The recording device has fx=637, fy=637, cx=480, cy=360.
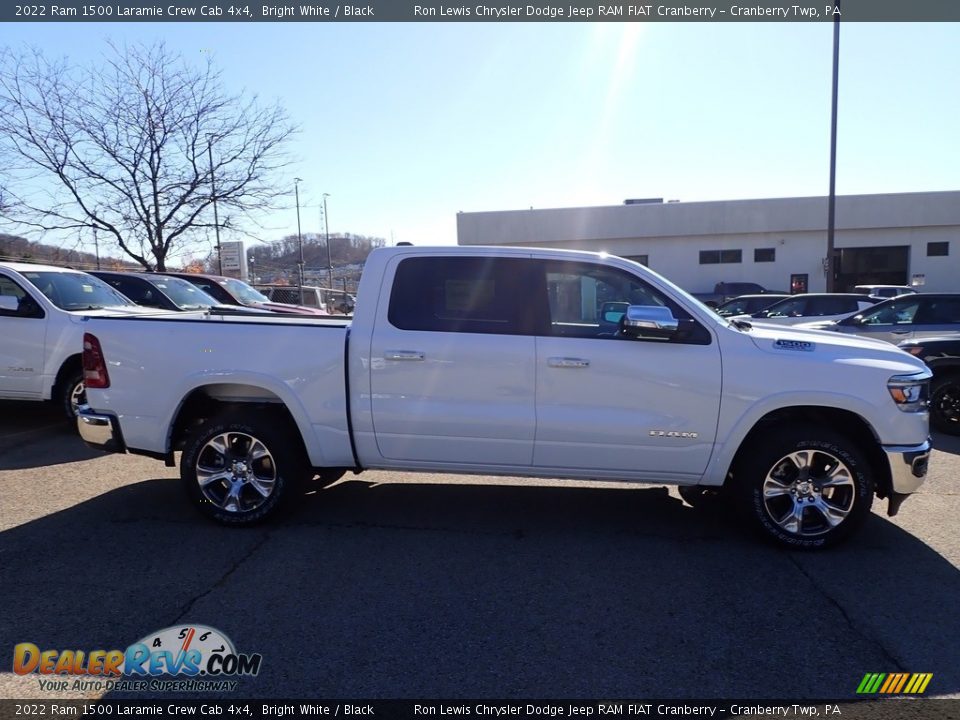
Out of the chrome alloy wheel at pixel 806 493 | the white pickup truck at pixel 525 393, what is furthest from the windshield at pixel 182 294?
the chrome alloy wheel at pixel 806 493

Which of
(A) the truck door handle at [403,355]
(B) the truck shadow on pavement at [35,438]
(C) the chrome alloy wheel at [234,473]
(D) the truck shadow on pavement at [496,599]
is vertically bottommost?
(D) the truck shadow on pavement at [496,599]

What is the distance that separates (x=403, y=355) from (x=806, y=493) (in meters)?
2.90

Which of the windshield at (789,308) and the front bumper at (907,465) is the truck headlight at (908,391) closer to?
the front bumper at (907,465)

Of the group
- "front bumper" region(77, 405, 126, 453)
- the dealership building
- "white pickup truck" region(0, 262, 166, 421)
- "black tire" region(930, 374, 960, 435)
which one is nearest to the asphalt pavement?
"front bumper" region(77, 405, 126, 453)

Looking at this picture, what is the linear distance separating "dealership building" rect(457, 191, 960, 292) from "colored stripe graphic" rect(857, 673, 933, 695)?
3370cm

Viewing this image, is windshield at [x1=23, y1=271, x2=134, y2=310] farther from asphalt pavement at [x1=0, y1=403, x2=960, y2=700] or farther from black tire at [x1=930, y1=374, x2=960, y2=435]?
black tire at [x1=930, y1=374, x2=960, y2=435]

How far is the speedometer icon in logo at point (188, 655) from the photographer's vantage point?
117 inches

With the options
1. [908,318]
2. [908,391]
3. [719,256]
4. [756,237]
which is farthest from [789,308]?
[756,237]

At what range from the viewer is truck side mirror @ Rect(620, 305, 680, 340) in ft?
13.6

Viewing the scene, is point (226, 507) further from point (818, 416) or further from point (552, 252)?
point (818, 416)

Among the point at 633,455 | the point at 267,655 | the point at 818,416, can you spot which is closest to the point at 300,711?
the point at 267,655

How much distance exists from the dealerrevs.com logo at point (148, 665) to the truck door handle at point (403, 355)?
199 centimetres

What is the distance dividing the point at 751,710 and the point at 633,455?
184 cm

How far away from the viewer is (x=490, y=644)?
316 centimetres
